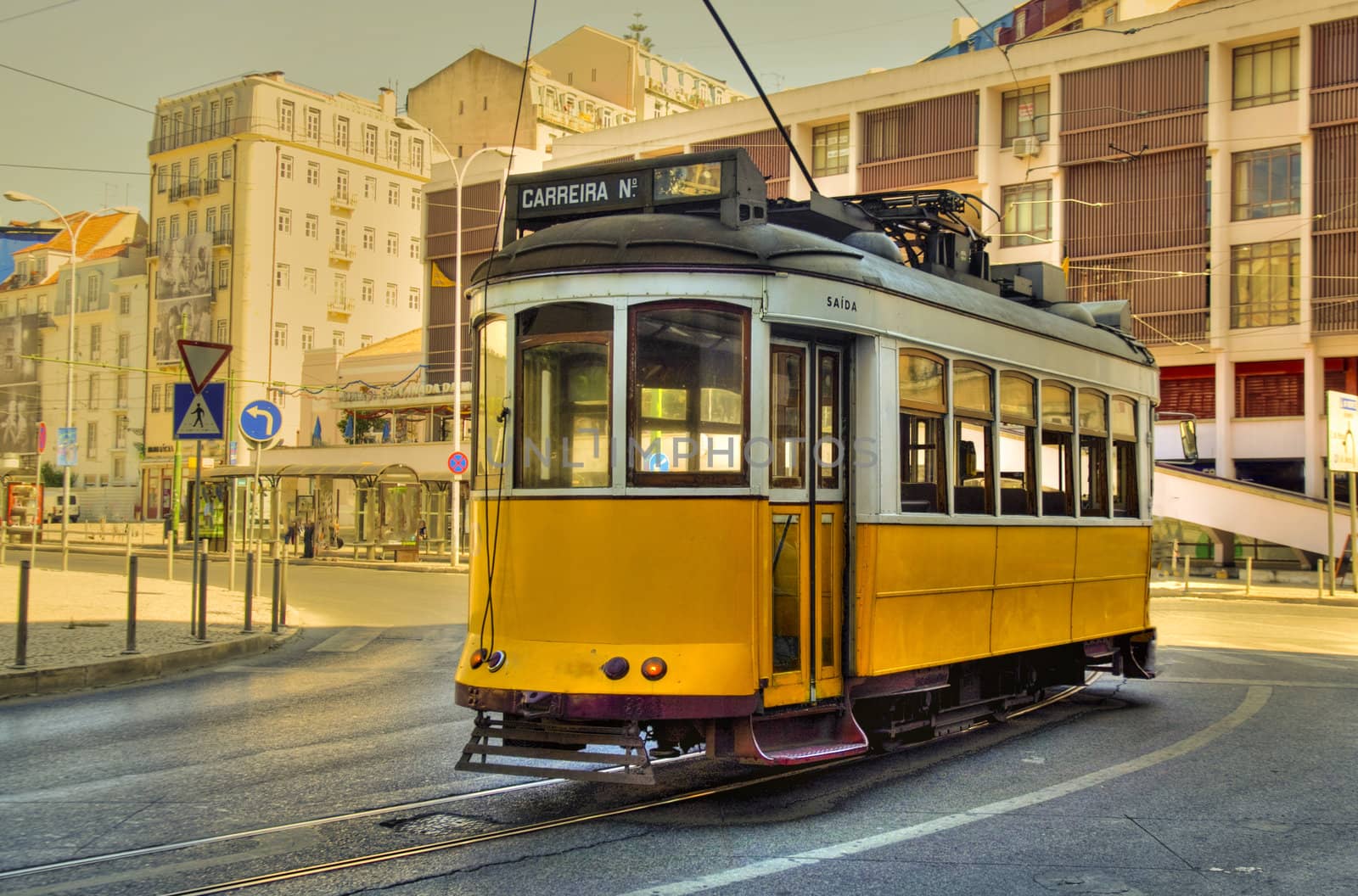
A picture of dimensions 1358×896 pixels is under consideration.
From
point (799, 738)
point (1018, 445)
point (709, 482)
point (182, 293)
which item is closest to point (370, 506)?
point (1018, 445)

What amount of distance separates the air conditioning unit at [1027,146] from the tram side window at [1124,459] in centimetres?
3318

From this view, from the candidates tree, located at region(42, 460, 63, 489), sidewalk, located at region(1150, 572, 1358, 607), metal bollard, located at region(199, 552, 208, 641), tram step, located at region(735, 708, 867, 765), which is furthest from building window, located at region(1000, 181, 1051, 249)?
tree, located at region(42, 460, 63, 489)

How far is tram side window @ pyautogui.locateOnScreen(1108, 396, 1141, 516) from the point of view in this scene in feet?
37.6

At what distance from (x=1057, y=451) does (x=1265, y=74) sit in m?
34.3

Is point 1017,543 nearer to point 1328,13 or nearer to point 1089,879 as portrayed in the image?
point 1089,879

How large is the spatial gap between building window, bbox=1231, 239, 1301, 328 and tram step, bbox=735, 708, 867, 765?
35541 mm

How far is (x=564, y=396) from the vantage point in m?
7.30

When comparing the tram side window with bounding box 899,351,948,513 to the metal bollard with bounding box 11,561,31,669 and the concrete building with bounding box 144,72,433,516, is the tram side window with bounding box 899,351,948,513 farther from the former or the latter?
the concrete building with bounding box 144,72,433,516

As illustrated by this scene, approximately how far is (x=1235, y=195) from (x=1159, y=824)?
1462 inches

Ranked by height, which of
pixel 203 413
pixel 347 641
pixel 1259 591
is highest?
pixel 203 413

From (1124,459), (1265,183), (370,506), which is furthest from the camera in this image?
(370,506)

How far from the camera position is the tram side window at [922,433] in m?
8.25

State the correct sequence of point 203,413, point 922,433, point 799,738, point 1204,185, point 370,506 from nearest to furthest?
point 799,738 < point 922,433 < point 203,413 < point 1204,185 < point 370,506

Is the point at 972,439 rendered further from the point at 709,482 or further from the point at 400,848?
the point at 400,848
